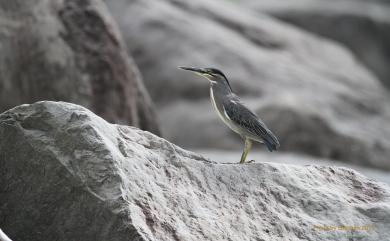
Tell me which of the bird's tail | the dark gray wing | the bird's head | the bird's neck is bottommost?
the bird's tail

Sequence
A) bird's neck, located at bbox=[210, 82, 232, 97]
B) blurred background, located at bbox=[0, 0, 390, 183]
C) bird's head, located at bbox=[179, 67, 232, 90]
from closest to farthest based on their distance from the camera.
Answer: bird's neck, located at bbox=[210, 82, 232, 97] < bird's head, located at bbox=[179, 67, 232, 90] < blurred background, located at bbox=[0, 0, 390, 183]

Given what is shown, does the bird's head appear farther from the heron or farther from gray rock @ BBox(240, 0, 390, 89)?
gray rock @ BBox(240, 0, 390, 89)

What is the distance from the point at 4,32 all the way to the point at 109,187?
6646mm

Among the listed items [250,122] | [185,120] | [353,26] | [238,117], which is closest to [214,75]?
[238,117]

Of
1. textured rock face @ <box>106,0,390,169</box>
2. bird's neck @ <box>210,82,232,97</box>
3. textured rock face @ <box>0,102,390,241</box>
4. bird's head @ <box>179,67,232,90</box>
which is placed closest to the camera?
textured rock face @ <box>0,102,390,241</box>

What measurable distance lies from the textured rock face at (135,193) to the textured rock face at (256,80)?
9.76 meters

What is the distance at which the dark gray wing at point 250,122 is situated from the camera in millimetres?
8891

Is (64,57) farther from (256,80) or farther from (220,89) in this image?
(256,80)

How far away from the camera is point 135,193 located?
619 cm

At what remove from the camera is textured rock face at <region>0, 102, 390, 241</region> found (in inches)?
241

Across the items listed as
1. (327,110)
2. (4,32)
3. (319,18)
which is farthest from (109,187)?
(319,18)

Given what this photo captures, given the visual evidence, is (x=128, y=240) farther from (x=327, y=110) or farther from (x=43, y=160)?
(x=327, y=110)

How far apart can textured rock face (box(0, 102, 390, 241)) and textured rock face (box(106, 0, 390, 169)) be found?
9758 millimetres

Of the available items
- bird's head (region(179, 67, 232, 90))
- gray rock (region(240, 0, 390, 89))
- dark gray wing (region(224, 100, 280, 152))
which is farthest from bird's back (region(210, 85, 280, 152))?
gray rock (region(240, 0, 390, 89))
